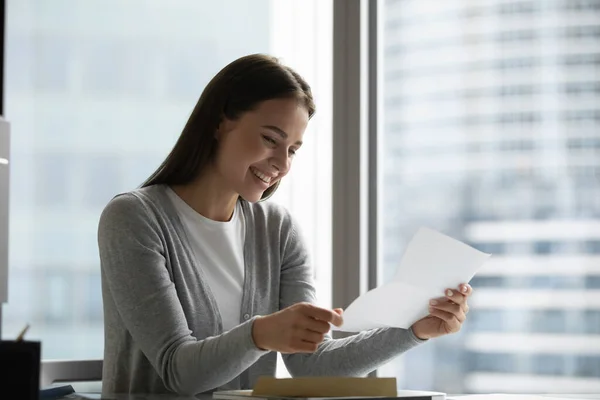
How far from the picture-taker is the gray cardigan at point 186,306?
4.49 feet

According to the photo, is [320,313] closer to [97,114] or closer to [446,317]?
[446,317]

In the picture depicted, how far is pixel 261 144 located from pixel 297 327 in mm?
473

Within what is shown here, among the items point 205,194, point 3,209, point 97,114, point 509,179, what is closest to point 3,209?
point 3,209

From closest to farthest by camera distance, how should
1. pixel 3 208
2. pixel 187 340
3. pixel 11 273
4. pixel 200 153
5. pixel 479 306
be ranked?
pixel 187 340 → pixel 200 153 → pixel 3 208 → pixel 479 306 → pixel 11 273

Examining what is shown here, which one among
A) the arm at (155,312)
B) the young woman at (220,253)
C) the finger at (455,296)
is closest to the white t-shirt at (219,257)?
the young woman at (220,253)

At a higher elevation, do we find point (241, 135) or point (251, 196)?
point (241, 135)

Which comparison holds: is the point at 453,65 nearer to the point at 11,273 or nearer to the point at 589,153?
the point at 589,153

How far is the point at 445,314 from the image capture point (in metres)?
1.51

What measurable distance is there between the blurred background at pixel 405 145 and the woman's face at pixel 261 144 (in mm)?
706

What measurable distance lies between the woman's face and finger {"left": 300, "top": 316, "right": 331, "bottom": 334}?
447mm

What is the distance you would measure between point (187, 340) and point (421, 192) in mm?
1021

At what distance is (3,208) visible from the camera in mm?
2059

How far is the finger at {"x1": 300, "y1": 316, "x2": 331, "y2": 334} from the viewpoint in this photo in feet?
4.12

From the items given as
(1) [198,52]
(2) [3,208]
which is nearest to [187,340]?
(2) [3,208]
